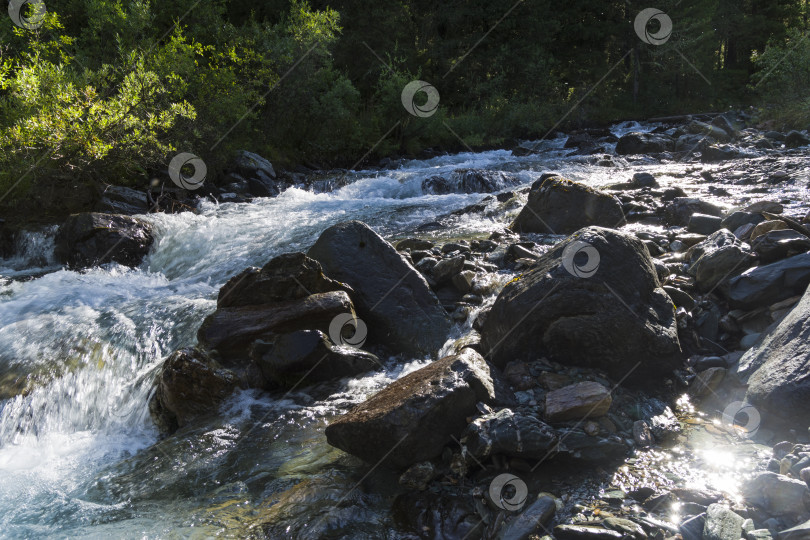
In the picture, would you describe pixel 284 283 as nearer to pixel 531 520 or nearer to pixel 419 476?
pixel 419 476

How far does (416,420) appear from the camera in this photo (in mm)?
3232

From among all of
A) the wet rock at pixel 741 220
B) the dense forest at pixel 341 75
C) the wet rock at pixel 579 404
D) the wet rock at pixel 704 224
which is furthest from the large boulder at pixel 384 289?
the dense forest at pixel 341 75

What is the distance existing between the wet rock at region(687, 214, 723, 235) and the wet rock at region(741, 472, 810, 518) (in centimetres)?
491

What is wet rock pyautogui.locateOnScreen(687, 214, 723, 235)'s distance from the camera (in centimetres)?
676

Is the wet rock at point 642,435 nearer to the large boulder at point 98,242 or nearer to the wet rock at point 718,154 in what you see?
the large boulder at point 98,242

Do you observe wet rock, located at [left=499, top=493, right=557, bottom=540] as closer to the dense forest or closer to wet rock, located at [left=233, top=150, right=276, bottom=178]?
the dense forest

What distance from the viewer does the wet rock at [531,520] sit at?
2592 mm

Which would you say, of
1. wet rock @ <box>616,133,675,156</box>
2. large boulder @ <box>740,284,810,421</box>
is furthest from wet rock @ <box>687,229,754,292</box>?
wet rock @ <box>616,133,675,156</box>

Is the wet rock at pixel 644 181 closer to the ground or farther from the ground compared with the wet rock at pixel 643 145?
closer to the ground

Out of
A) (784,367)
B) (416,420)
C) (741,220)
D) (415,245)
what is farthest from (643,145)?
(416,420)

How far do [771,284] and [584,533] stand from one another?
120 inches

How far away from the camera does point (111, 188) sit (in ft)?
34.9

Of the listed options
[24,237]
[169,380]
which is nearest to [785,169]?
[169,380]

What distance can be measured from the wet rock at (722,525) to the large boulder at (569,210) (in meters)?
5.67
